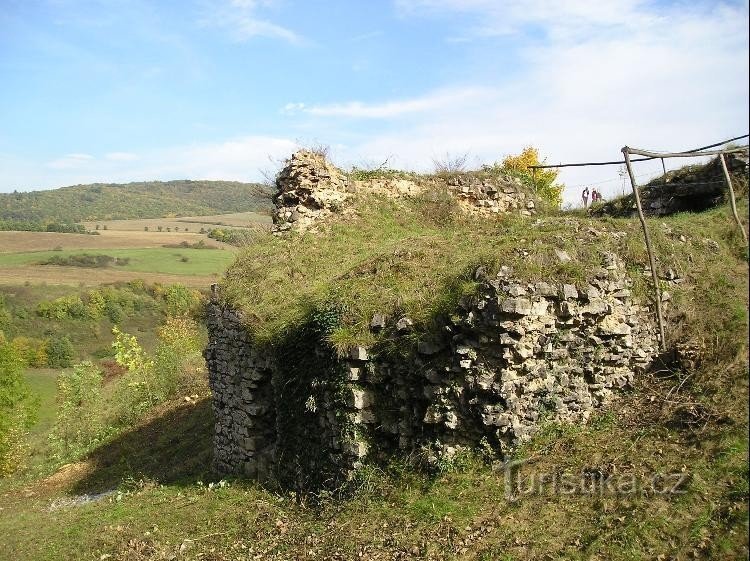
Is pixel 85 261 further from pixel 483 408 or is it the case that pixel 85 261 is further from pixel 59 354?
pixel 483 408

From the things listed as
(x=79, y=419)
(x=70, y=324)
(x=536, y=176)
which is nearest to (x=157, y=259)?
(x=70, y=324)

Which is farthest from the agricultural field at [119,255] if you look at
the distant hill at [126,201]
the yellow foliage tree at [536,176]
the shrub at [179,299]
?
the yellow foliage tree at [536,176]

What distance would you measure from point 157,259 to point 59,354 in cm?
1959

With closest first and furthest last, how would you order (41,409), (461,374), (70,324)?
(461,374) < (41,409) < (70,324)

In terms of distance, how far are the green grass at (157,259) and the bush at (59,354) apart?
15591 mm

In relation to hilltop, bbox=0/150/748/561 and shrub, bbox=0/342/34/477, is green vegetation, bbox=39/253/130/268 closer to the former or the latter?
shrub, bbox=0/342/34/477

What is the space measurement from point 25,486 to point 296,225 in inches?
475

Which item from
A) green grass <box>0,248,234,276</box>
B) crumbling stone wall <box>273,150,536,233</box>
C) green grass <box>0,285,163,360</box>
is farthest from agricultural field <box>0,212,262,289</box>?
crumbling stone wall <box>273,150,536,233</box>

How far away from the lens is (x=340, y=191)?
14758 mm

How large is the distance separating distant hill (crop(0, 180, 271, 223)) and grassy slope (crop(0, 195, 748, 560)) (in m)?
93.0

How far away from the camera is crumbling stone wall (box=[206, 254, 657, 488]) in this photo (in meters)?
7.44

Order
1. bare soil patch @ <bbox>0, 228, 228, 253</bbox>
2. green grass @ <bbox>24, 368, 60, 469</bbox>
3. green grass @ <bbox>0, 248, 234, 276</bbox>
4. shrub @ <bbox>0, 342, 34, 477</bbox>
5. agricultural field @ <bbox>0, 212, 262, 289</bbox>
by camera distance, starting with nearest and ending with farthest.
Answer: shrub @ <bbox>0, 342, 34, 477</bbox>, green grass @ <bbox>24, 368, 60, 469</bbox>, agricultural field @ <bbox>0, 212, 262, 289</bbox>, green grass @ <bbox>0, 248, 234, 276</bbox>, bare soil patch @ <bbox>0, 228, 228, 253</bbox>

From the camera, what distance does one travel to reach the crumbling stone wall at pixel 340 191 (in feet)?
46.5

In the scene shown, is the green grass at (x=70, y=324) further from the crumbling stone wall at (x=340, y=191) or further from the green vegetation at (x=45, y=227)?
the crumbling stone wall at (x=340, y=191)
